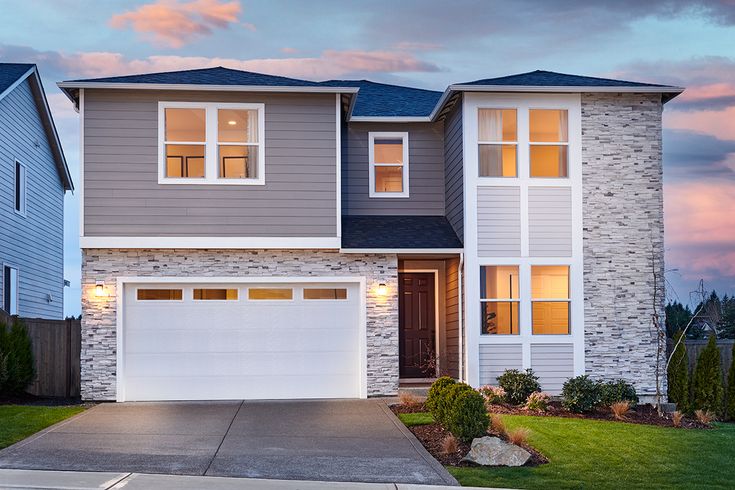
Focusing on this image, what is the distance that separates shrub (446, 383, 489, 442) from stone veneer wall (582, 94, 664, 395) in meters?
5.45

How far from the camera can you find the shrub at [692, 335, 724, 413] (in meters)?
17.0

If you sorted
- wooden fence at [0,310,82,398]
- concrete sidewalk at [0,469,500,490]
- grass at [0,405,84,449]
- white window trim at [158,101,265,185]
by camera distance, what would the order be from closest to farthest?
concrete sidewalk at [0,469,500,490] → grass at [0,405,84,449] → white window trim at [158,101,265,185] → wooden fence at [0,310,82,398]

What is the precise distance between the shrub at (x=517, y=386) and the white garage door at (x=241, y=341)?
2.84 metres

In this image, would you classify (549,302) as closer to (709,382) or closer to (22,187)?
(709,382)

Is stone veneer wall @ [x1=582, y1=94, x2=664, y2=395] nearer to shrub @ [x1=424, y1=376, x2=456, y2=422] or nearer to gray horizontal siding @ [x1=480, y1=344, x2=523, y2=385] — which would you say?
gray horizontal siding @ [x1=480, y1=344, x2=523, y2=385]

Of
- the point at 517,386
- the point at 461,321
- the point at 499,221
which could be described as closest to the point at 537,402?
the point at 517,386

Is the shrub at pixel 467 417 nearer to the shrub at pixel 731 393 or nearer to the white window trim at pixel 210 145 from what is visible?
the white window trim at pixel 210 145

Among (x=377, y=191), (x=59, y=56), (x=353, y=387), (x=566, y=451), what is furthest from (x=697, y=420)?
(x=59, y=56)

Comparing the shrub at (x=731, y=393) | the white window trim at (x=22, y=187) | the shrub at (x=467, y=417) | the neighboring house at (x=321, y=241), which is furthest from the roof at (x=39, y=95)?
the shrub at (x=731, y=393)

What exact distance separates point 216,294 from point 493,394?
18.2 ft

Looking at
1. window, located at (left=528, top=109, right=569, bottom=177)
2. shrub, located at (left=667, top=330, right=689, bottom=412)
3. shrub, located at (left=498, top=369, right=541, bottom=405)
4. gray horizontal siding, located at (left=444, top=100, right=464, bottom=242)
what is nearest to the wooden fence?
A: gray horizontal siding, located at (left=444, top=100, right=464, bottom=242)

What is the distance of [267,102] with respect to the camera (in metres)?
17.2

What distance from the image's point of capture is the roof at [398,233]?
680 inches

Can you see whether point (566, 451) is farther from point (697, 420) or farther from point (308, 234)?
point (308, 234)
